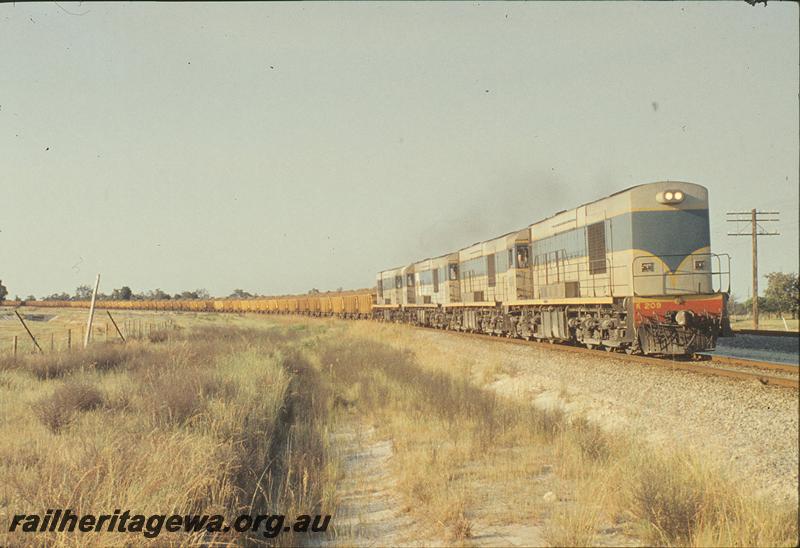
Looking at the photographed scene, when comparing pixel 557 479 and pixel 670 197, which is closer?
pixel 557 479

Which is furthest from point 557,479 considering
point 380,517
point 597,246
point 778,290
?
point 778,290

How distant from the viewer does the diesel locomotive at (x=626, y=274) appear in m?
15.6

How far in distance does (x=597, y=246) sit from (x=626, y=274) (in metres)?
1.96

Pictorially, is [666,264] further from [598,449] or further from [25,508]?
[25,508]

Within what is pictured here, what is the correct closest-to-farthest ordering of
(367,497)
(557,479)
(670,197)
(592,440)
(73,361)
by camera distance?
1. (557,479)
2. (367,497)
3. (592,440)
4. (670,197)
5. (73,361)

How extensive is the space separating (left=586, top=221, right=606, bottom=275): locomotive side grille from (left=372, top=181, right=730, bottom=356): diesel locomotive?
0.03 meters

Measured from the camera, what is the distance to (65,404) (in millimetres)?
11234

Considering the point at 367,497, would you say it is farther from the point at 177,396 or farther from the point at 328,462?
the point at 177,396

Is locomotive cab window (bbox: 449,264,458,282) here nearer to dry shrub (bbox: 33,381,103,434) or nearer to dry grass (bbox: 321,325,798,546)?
dry grass (bbox: 321,325,798,546)

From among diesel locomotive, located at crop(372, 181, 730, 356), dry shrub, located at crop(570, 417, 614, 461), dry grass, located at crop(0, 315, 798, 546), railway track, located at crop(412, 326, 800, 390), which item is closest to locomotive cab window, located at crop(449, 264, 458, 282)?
diesel locomotive, located at crop(372, 181, 730, 356)

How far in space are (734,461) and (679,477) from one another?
147cm

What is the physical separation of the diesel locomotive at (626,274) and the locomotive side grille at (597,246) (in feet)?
0.10

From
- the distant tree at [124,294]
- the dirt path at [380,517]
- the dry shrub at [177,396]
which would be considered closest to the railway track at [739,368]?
the dirt path at [380,517]

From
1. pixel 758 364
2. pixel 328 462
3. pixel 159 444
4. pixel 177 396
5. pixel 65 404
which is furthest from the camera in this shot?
pixel 758 364
